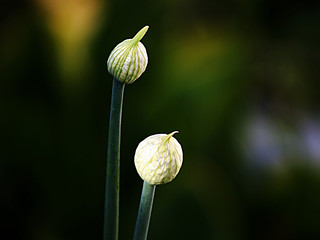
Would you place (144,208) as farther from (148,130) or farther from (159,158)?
(148,130)

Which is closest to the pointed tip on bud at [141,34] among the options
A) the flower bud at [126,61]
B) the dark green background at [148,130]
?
the flower bud at [126,61]

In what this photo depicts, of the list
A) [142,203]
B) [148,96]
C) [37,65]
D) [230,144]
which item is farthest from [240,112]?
[142,203]

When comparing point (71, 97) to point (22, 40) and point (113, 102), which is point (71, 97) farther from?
point (113, 102)

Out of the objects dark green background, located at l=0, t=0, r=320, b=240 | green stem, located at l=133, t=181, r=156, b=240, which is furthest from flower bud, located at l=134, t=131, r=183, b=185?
dark green background, located at l=0, t=0, r=320, b=240

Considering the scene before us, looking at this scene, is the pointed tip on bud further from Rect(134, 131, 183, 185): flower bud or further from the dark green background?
the dark green background

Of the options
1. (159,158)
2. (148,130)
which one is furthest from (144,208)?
(148,130)
